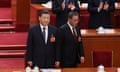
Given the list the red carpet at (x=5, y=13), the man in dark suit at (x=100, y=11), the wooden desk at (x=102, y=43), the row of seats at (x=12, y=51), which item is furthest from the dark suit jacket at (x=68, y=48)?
the red carpet at (x=5, y=13)

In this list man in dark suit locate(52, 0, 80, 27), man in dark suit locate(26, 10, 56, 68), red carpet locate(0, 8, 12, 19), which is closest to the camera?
man in dark suit locate(26, 10, 56, 68)

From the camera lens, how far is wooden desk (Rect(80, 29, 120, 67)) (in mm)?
7734

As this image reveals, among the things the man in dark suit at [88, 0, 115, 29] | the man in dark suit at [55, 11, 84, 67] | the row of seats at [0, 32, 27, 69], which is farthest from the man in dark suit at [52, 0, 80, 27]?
the man in dark suit at [55, 11, 84, 67]

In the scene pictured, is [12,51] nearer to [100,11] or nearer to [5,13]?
[100,11]

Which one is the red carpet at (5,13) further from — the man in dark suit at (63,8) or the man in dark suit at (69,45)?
the man in dark suit at (69,45)

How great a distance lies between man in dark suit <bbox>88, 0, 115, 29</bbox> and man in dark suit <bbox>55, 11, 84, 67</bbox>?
5.24 feet

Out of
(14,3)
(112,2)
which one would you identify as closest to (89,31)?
(112,2)

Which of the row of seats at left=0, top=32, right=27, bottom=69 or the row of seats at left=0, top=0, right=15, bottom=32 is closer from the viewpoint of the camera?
the row of seats at left=0, top=32, right=27, bottom=69

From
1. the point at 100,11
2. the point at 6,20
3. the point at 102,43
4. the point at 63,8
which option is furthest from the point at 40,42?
the point at 6,20

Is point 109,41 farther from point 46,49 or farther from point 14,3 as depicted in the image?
point 14,3

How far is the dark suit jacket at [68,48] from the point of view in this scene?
273 inches

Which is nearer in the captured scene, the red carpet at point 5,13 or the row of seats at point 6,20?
the row of seats at point 6,20

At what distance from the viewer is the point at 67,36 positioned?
696 centimetres

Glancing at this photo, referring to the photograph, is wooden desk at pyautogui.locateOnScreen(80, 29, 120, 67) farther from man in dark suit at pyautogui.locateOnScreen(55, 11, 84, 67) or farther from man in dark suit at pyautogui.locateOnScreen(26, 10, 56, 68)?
man in dark suit at pyautogui.locateOnScreen(26, 10, 56, 68)
